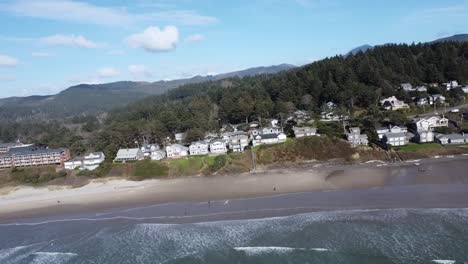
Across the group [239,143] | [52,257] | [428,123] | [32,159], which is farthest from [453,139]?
[32,159]

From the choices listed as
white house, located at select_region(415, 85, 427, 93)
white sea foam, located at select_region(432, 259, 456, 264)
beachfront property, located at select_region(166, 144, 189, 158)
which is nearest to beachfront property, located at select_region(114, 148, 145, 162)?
beachfront property, located at select_region(166, 144, 189, 158)

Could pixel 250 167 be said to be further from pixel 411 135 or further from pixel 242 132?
pixel 411 135

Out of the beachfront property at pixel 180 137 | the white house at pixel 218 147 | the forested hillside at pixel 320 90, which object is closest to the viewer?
the white house at pixel 218 147

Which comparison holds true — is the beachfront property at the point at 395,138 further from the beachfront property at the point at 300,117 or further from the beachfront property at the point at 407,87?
the beachfront property at the point at 407,87

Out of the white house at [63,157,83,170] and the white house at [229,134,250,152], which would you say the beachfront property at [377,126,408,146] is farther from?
the white house at [63,157,83,170]

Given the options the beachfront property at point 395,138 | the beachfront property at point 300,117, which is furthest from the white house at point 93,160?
the beachfront property at point 395,138
